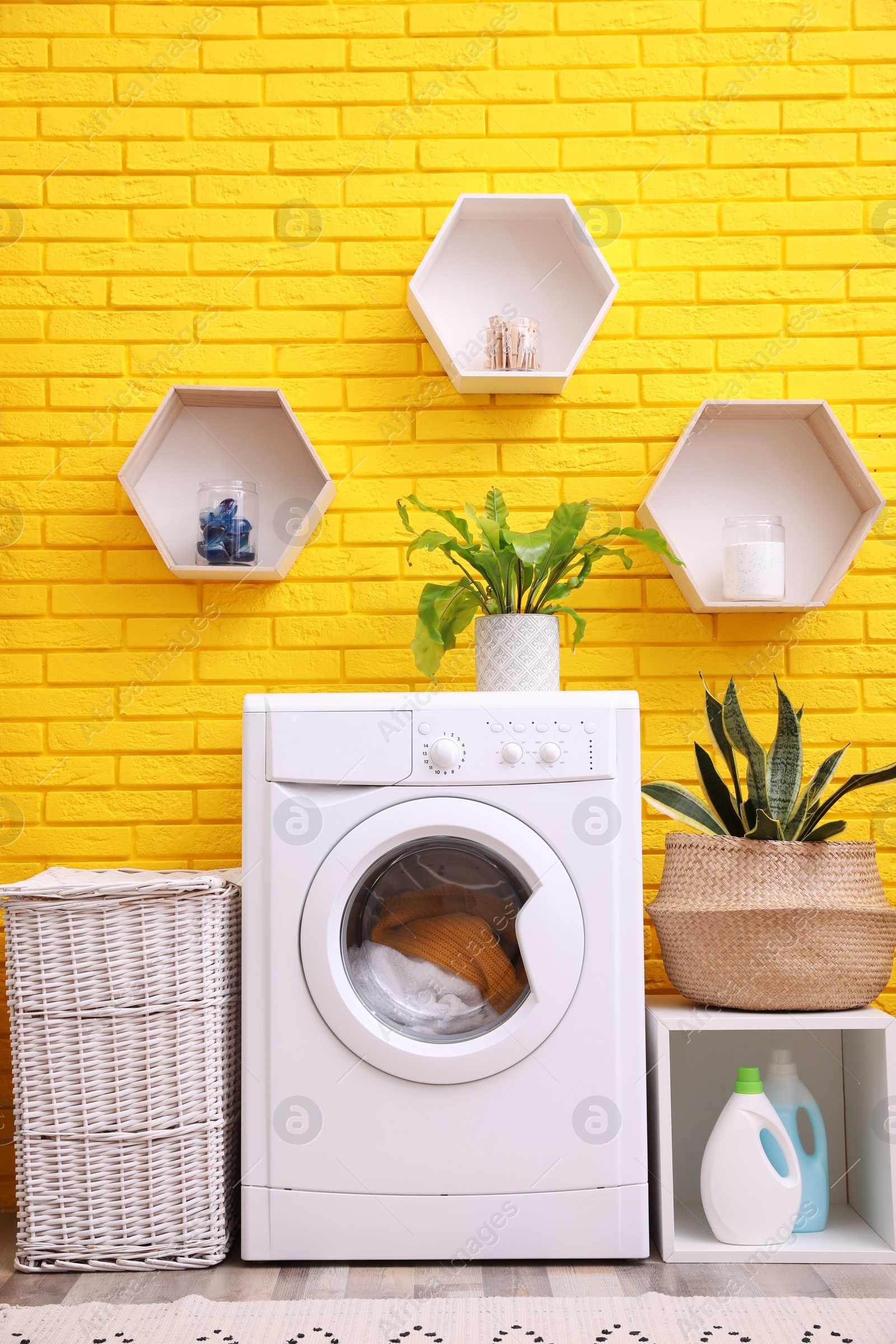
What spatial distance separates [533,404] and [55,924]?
137cm

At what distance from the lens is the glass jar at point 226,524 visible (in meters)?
2.03

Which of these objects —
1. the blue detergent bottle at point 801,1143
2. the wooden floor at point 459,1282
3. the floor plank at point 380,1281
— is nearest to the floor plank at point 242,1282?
the wooden floor at point 459,1282

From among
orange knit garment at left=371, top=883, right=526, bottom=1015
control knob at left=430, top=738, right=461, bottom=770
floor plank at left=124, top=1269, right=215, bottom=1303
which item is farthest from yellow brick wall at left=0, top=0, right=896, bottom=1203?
floor plank at left=124, top=1269, right=215, bottom=1303

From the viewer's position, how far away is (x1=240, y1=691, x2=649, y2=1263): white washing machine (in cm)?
159

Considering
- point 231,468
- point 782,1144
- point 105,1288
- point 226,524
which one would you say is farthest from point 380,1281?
point 231,468

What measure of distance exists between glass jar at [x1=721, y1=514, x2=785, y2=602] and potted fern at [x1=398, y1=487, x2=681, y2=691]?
0.68ft

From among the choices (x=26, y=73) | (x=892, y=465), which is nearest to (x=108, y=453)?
(x=26, y=73)

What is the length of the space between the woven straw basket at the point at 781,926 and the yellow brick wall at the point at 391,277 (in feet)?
1.69

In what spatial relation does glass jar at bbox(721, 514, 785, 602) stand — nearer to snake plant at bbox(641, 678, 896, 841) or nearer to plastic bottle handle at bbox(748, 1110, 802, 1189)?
snake plant at bbox(641, 678, 896, 841)

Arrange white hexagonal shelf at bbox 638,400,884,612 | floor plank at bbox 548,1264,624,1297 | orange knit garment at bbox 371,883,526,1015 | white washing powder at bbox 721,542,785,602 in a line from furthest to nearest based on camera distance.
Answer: white hexagonal shelf at bbox 638,400,884,612
white washing powder at bbox 721,542,785,602
orange knit garment at bbox 371,883,526,1015
floor plank at bbox 548,1264,624,1297

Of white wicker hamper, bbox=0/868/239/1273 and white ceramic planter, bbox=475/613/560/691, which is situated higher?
white ceramic planter, bbox=475/613/560/691

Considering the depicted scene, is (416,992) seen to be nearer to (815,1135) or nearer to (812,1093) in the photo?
(815,1135)

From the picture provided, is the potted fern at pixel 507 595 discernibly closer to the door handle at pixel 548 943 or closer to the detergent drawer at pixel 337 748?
the detergent drawer at pixel 337 748

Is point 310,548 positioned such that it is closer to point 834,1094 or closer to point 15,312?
point 15,312
